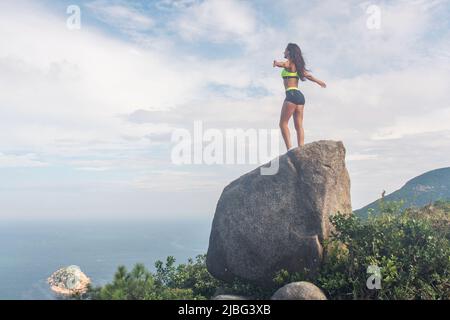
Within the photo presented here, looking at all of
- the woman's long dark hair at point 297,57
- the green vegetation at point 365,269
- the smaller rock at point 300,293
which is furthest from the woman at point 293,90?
the smaller rock at point 300,293

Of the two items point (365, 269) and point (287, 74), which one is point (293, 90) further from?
point (365, 269)

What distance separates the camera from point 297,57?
14211 millimetres

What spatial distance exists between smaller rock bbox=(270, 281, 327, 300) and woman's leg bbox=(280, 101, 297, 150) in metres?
5.32

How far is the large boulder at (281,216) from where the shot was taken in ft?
40.7

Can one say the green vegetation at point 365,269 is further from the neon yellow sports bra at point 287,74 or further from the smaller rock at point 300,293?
the neon yellow sports bra at point 287,74

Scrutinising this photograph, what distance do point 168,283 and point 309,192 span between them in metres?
6.63

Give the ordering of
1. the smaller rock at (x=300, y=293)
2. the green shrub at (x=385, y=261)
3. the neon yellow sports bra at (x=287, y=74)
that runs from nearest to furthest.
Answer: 1. the smaller rock at (x=300, y=293)
2. the green shrub at (x=385, y=261)
3. the neon yellow sports bra at (x=287, y=74)

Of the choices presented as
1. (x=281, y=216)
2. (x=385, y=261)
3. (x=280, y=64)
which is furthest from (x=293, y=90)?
(x=385, y=261)

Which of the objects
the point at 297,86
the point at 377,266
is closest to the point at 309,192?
the point at 377,266

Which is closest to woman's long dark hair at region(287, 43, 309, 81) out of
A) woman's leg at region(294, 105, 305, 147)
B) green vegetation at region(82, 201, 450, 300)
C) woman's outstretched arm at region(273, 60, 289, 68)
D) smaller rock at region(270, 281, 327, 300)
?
woman's outstretched arm at region(273, 60, 289, 68)

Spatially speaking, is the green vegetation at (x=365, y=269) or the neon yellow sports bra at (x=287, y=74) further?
the neon yellow sports bra at (x=287, y=74)

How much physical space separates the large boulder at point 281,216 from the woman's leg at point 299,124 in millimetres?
713
